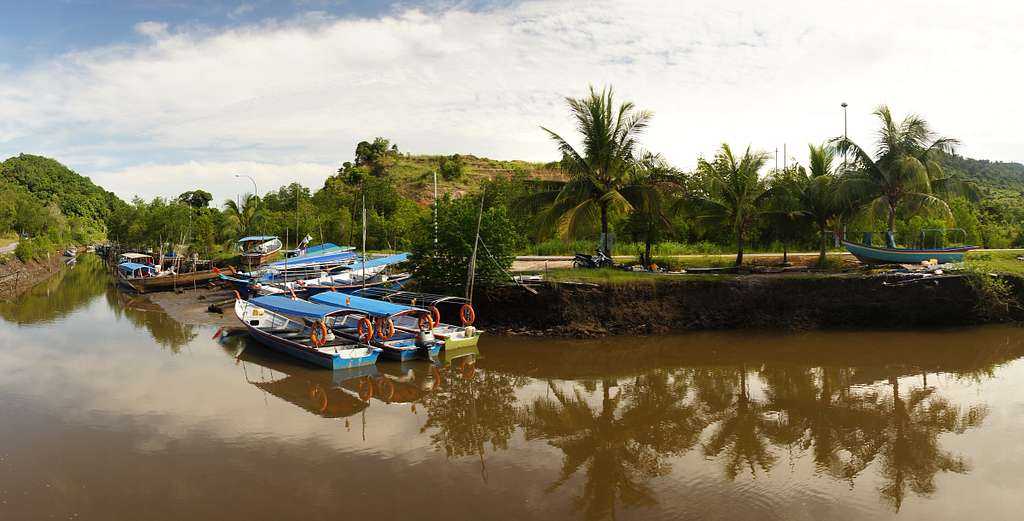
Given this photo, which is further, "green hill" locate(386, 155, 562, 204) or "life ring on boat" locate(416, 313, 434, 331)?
"green hill" locate(386, 155, 562, 204)

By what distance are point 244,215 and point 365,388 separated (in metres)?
41.6

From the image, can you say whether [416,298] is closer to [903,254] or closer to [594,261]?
[594,261]

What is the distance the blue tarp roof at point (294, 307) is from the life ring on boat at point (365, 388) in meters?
2.69

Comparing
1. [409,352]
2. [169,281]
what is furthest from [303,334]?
[169,281]

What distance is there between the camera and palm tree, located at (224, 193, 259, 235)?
5100 cm

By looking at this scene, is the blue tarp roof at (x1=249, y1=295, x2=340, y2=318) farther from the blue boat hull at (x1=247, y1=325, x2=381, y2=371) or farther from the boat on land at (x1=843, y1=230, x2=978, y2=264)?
the boat on land at (x1=843, y1=230, x2=978, y2=264)

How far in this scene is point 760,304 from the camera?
2066 cm

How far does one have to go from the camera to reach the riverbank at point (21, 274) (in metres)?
35.4

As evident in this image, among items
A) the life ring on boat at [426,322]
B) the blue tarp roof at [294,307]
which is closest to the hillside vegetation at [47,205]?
the blue tarp roof at [294,307]

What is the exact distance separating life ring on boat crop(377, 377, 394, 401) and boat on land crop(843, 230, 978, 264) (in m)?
18.6

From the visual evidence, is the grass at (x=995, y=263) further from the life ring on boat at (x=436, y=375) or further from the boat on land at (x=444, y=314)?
the life ring on boat at (x=436, y=375)

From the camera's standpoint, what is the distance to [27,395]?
14430 mm

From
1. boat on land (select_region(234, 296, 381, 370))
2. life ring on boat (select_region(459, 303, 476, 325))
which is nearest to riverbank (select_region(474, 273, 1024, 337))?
life ring on boat (select_region(459, 303, 476, 325))

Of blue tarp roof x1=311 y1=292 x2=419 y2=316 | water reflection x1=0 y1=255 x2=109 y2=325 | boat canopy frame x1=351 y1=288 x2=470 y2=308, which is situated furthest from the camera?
water reflection x1=0 y1=255 x2=109 y2=325
